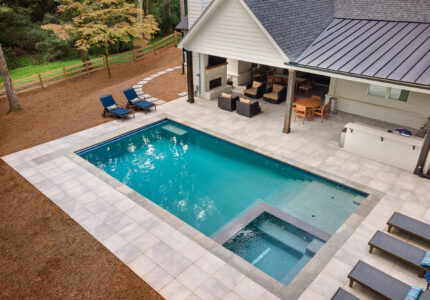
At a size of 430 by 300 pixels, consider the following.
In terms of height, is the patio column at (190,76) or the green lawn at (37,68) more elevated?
the patio column at (190,76)

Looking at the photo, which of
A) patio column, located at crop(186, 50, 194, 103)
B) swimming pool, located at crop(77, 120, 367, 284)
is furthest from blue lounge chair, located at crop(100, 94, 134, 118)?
patio column, located at crop(186, 50, 194, 103)

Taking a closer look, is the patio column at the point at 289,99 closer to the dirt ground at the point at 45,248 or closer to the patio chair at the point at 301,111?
the patio chair at the point at 301,111

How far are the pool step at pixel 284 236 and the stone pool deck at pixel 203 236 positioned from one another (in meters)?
0.68

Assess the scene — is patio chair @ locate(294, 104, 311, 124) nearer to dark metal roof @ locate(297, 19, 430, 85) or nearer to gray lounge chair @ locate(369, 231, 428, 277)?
dark metal roof @ locate(297, 19, 430, 85)

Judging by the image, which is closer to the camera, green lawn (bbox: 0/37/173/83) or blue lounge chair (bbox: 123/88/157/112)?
blue lounge chair (bbox: 123/88/157/112)

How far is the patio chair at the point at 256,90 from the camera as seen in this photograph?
58.3 ft

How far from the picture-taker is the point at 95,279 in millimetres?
7375

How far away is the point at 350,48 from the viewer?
12.4 metres

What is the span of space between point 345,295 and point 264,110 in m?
11.3

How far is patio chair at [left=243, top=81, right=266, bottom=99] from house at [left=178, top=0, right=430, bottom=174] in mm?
3449

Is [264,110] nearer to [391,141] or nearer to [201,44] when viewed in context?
[201,44]

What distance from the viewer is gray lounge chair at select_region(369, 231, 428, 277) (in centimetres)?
706

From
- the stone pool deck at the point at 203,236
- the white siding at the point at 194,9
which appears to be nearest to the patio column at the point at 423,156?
the stone pool deck at the point at 203,236

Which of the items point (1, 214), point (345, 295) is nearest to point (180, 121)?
point (1, 214)
